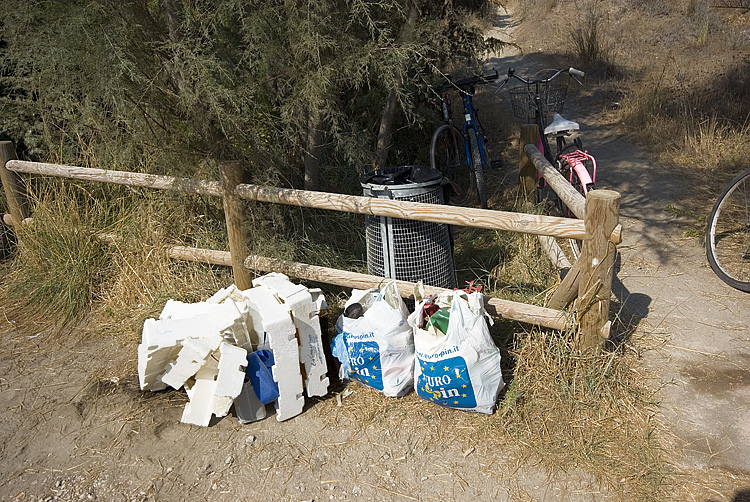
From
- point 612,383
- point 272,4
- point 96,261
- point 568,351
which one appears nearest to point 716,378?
point 612,383

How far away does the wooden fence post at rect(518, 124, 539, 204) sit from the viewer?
4.61 m

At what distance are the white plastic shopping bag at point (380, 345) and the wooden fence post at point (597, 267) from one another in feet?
3.13

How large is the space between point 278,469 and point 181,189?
2.07m

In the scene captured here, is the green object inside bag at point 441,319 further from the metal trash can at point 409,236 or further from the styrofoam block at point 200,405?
the styrofoam block at point 200,405

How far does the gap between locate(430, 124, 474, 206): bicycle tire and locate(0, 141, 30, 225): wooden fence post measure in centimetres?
395

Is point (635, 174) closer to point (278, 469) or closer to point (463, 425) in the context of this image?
point (463, 425)

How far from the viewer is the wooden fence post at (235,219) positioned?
3.78 metres

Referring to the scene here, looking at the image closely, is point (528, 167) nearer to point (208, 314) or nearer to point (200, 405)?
point (208, 314)

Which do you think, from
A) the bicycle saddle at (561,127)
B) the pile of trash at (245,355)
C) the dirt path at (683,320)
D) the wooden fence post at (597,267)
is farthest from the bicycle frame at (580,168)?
the pile of trash at (245,355)

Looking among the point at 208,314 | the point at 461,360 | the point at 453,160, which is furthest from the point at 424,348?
the point at 453,160

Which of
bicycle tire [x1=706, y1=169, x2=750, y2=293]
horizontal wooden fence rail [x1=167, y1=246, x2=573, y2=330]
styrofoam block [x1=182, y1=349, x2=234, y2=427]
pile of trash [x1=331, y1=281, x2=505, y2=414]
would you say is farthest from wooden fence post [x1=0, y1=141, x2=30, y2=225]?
bicycle tire [x1=706, y1=169, x2=750, y2=293]

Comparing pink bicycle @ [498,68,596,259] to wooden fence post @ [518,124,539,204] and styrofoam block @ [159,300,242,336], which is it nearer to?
wooden fence post @ [518,124,539,204]

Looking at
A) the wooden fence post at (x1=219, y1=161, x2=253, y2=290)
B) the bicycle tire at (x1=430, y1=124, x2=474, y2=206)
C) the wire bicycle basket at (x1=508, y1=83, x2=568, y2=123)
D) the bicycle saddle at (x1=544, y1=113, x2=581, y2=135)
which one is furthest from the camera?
the bicycle tire at (x1=430, y1=124, x2=474, y2=206)

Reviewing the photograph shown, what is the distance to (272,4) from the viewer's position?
3.80m
